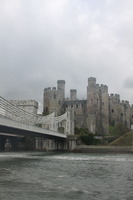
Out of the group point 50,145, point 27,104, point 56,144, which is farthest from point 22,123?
point 27,104

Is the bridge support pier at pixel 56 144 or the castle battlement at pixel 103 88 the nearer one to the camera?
the bridge support pier at pixel 56 144

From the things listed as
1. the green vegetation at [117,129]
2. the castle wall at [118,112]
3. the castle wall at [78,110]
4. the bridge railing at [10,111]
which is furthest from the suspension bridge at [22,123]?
the castle wall at [118,112]

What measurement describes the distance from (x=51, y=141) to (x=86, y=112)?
17.0 metres

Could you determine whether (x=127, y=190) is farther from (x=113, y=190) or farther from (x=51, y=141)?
(x=51, y=141)

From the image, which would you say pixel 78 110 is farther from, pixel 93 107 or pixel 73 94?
pixel 73 94

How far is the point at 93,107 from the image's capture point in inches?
3098

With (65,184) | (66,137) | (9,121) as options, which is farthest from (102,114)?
(65,184)

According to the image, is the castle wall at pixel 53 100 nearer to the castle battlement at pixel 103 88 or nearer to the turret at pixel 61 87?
the turret at pixel 61 87

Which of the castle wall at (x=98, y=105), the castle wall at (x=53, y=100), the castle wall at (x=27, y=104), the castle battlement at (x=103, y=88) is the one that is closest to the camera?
the castle wall at (x=27, y=104)

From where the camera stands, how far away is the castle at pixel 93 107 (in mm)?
77825

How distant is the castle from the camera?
77825mm

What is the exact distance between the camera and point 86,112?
8012 cm

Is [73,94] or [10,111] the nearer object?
[10,111]

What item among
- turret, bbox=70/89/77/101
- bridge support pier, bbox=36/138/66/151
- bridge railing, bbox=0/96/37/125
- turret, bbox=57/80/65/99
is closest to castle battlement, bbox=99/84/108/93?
turret, bbox=70/89/77/101
